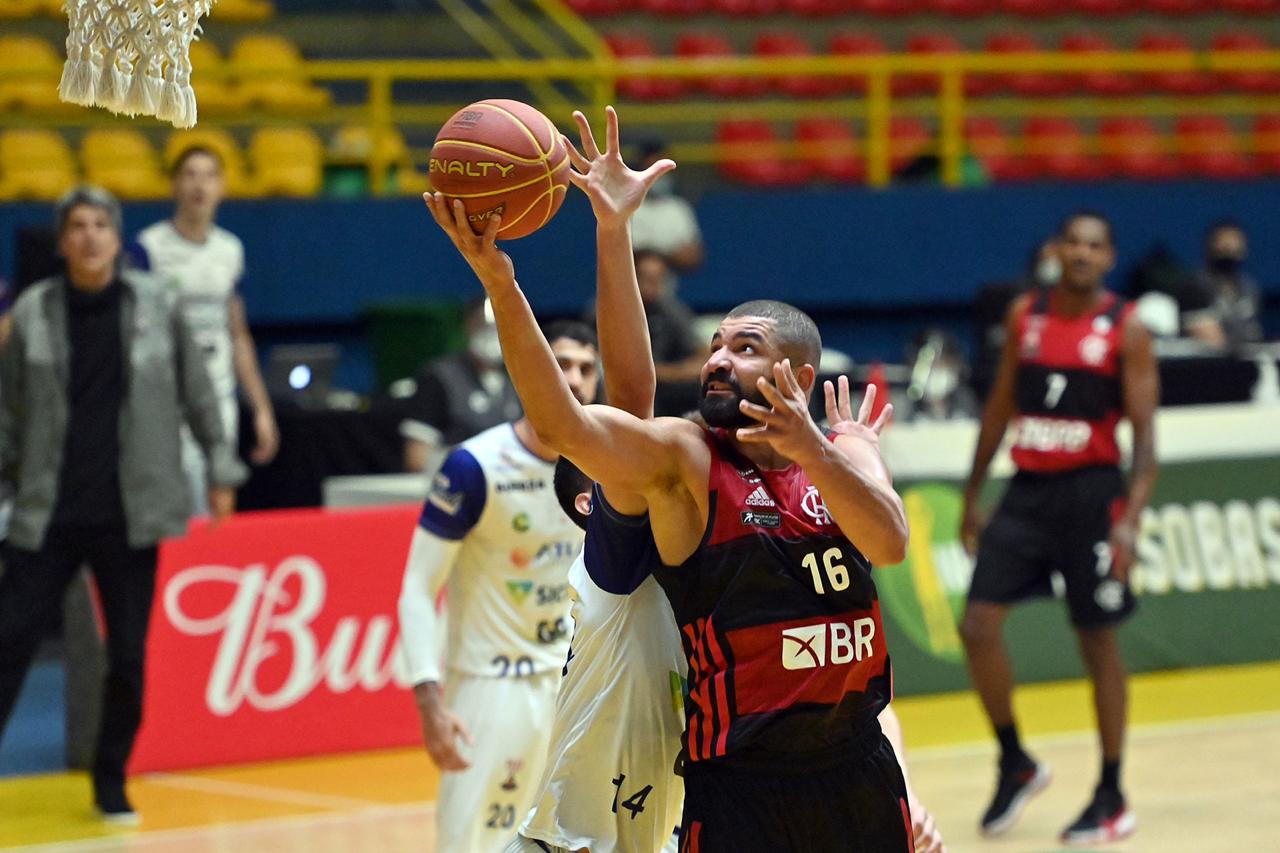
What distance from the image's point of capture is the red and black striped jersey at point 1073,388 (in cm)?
772

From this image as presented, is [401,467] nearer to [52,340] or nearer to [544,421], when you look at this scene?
[52,340]

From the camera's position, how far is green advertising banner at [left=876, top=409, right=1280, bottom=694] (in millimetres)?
10016

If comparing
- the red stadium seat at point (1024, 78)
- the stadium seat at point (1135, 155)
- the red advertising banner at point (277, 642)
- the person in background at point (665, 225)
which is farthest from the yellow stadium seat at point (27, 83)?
the stadium seat at point (1135, 155)

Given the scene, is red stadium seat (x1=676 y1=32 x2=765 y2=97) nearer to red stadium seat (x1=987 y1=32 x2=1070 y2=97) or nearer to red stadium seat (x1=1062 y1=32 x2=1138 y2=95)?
red stadium seat (x1=987 y1=32 x2=1070 y2=97)

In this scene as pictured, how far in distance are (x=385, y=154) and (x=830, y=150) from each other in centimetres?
449

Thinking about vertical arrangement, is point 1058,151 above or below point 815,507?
above

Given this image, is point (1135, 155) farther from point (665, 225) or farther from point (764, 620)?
point (764, 620)

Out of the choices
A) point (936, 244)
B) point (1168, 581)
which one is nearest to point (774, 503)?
point (1168, 581)

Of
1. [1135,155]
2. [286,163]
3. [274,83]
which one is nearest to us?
[286,163]

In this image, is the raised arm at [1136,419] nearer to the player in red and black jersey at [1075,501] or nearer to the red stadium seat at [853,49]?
the player in red and black jersey at [1075,501]

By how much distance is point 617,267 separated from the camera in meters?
4.10

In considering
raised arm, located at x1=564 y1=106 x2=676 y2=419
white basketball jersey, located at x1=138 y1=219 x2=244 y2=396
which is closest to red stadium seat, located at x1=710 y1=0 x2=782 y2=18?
white basketball jersey, located at x1=138 y1=219 x2=244 y2=396

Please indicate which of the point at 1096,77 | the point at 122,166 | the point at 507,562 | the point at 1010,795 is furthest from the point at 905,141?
the point at 507,562

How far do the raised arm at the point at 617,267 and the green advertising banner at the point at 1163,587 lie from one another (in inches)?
232
